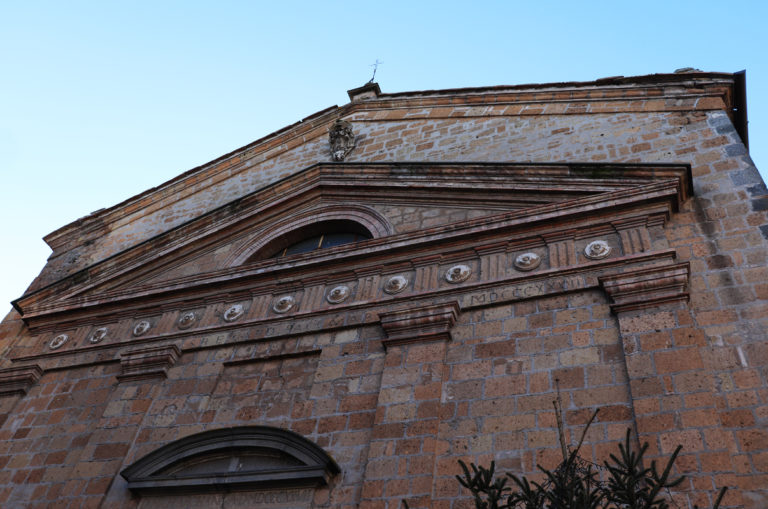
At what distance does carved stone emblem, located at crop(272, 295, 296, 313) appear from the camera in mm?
8625

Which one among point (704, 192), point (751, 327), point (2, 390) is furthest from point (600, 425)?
point (2, 390)

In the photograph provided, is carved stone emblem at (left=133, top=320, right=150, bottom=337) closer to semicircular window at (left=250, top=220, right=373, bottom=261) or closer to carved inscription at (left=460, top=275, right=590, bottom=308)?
semicircular window at (left=250, top=220, right=373, bottom=261)

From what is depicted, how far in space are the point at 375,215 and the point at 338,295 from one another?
1.67m

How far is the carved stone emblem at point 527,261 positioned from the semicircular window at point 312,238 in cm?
301

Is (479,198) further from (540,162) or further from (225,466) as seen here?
(225,466)

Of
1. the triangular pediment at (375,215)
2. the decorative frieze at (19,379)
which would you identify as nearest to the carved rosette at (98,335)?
the triangular pediment at (375,215)

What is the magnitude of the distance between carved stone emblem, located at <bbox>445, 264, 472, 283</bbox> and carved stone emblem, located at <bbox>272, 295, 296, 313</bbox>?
202cm

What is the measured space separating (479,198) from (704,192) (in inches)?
103

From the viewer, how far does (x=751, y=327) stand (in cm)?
600

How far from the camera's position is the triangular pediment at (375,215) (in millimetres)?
7797

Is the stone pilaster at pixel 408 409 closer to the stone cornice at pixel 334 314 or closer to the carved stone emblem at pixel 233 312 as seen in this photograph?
the stone cornice at pixel 334 314

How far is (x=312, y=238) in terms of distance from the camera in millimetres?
10445

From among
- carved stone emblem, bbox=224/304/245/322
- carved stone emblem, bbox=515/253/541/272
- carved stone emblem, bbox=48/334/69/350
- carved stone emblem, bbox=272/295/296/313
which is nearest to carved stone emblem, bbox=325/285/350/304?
carved stone emblem, bbox=272/295/296/313

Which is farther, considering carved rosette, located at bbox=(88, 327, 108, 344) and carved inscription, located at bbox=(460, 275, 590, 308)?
carved rosette, located at bbox=(88, 327, 108, 344)
